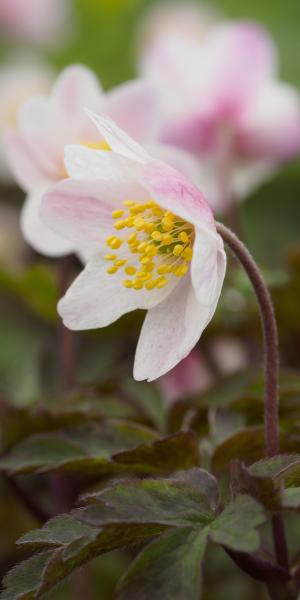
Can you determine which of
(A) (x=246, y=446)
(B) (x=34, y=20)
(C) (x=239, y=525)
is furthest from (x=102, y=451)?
(B) (x=34, y=20)

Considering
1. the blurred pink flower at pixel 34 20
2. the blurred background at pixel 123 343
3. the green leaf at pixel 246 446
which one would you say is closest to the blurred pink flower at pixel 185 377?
the blurred background at pixel 123 343

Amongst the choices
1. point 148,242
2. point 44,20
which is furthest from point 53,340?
point 44,20

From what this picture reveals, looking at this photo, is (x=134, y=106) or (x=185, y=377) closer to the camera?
(x=134, y=106)

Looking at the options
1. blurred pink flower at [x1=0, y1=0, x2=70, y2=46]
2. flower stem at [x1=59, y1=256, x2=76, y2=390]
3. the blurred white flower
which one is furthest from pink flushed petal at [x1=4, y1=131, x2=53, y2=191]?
blurred pink flower at [x1=0, y1=0, x2=70, y2=46]

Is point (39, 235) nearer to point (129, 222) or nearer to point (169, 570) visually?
point (129, 222)

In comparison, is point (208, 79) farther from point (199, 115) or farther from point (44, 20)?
point (44, 20)

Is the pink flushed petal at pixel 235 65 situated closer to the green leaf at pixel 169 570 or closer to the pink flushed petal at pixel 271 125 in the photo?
the pink flushed petal at pixel 271 125

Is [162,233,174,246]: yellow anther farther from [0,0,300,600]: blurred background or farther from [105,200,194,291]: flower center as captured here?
[0,0,300,600]: blurred background
